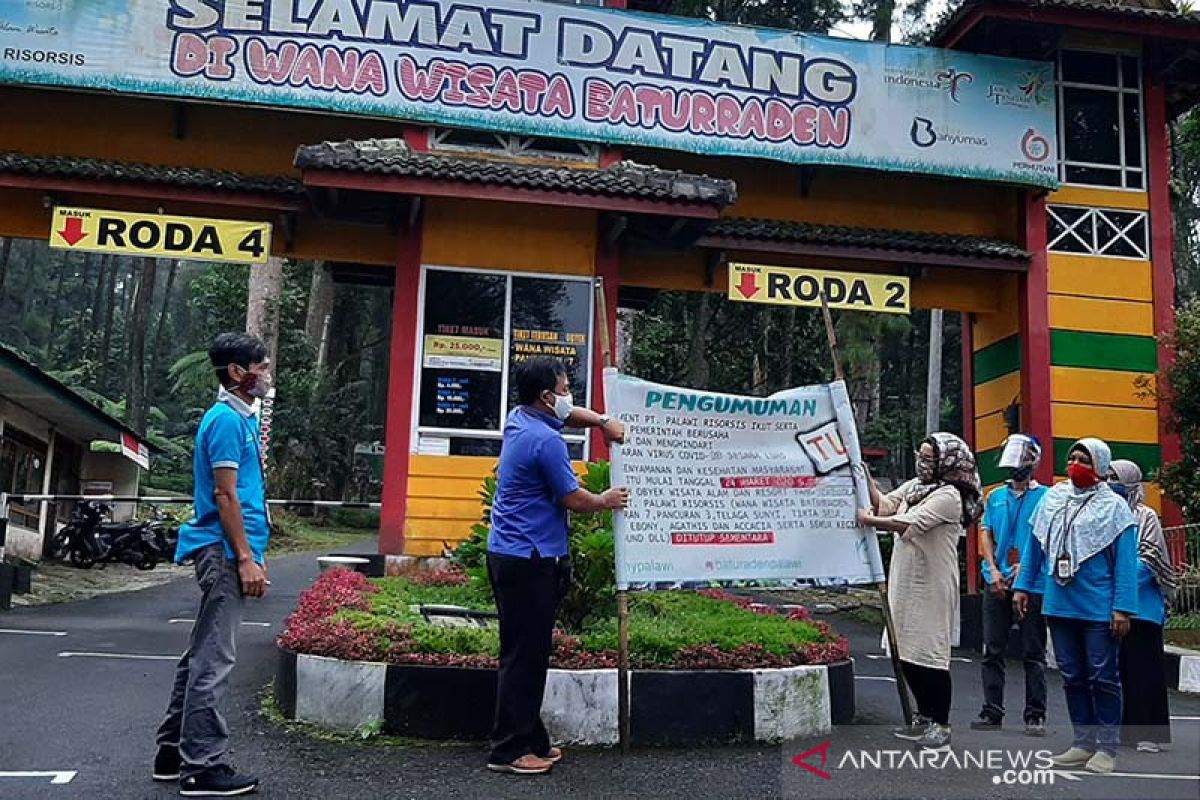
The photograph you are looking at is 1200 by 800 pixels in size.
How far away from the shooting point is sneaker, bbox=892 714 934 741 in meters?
5.48

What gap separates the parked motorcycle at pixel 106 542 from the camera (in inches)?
679

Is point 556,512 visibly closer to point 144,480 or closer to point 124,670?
point 124,670

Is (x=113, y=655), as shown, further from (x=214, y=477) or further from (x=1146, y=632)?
(x=1146, y=632)

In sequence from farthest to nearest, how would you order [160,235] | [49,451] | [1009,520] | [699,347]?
[699,347], [49,451], [160,235], [1009,520]

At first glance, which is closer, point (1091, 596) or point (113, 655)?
point (1091, 596)

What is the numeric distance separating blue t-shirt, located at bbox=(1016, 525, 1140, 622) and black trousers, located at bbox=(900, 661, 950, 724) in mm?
635

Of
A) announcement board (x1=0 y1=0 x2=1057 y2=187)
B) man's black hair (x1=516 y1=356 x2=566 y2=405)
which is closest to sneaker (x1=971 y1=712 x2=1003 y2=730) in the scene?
man's black hair (x1=516 y1=356 x2=566 y2=405)

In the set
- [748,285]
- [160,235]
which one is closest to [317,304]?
[160,235]

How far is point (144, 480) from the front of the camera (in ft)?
115

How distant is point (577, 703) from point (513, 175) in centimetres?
670

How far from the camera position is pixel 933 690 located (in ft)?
17.7

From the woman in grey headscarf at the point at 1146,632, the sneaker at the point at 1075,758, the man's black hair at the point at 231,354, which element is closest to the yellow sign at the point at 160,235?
the man's black hair at the point at 231,354

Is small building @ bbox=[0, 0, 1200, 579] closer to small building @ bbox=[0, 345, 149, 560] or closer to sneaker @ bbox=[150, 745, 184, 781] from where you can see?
small building @ bbox=[0, 345, 149, 560]

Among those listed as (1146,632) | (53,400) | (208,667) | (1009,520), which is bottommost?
(208,667)
